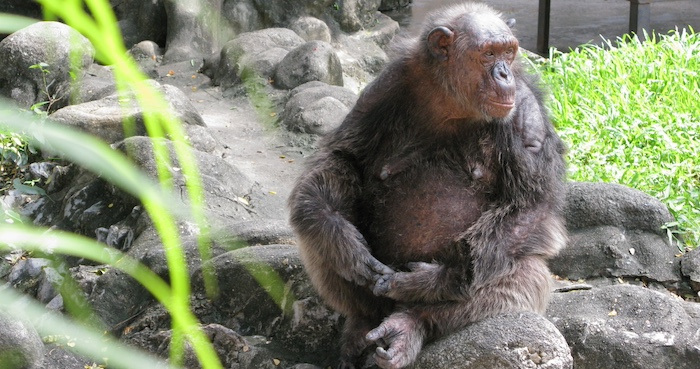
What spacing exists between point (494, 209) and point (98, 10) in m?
2.83

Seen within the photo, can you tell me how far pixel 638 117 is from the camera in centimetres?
649

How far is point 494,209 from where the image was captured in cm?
349

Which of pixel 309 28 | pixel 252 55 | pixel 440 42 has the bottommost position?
pixel 309 28

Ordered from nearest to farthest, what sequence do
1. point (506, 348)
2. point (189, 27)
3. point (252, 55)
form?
point (506, 348), point (252, 55), point (189, 27)

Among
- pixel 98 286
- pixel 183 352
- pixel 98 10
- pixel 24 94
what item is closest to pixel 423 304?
pixel 183 352

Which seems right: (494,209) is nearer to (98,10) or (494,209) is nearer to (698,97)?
(98,10)

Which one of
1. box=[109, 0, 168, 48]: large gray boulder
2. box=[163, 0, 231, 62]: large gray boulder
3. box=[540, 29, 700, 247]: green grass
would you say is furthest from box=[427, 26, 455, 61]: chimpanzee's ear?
box=[109, 0, 168, 48]: large gray boulder

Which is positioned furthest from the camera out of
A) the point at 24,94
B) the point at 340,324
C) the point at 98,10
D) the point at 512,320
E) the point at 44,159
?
the point at 24,94

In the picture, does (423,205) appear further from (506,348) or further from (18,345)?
(18,345)

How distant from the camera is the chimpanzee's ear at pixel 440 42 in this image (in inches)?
139

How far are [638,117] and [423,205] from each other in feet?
11.4

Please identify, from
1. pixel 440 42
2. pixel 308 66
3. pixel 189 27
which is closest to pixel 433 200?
pixel 440 42

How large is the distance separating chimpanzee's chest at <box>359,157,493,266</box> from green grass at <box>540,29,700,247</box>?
1833 mm

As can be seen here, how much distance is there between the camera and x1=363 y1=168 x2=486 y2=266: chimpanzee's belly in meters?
3.57
